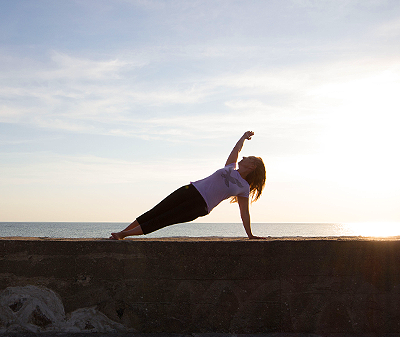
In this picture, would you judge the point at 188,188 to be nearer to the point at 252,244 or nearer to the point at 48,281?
the point at 252,244

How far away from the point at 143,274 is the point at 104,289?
38cm

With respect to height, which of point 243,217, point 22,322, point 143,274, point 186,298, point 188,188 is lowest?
point 22,322

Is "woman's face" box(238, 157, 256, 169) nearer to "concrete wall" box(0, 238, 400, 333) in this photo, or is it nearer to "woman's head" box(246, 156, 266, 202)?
"woman's head" box(246, 156, 266, 202)

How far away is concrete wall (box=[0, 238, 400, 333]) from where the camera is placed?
11.2ft

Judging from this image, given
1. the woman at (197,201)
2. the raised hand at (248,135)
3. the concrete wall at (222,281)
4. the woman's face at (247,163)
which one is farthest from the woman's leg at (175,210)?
the raised hand at (248,135)

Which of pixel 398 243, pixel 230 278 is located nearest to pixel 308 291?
pixel 230 278

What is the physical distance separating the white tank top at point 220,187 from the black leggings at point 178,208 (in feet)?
0.25

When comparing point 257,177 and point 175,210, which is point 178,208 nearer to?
point 175,210

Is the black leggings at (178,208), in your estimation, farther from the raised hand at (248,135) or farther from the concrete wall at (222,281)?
the raised hand at (248,135)

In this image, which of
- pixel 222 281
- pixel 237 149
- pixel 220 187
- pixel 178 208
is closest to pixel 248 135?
pixel 237 149

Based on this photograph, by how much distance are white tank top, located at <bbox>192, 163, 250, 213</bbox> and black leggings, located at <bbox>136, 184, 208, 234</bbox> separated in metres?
0.07

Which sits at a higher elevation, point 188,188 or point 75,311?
point 188,188

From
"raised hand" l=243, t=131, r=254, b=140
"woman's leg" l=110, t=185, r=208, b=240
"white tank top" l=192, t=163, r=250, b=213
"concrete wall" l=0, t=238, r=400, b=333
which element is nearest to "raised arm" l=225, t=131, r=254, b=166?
"raised hand" l=243, t=131, r=254, b=140

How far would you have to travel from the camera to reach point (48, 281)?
3.44 meters
